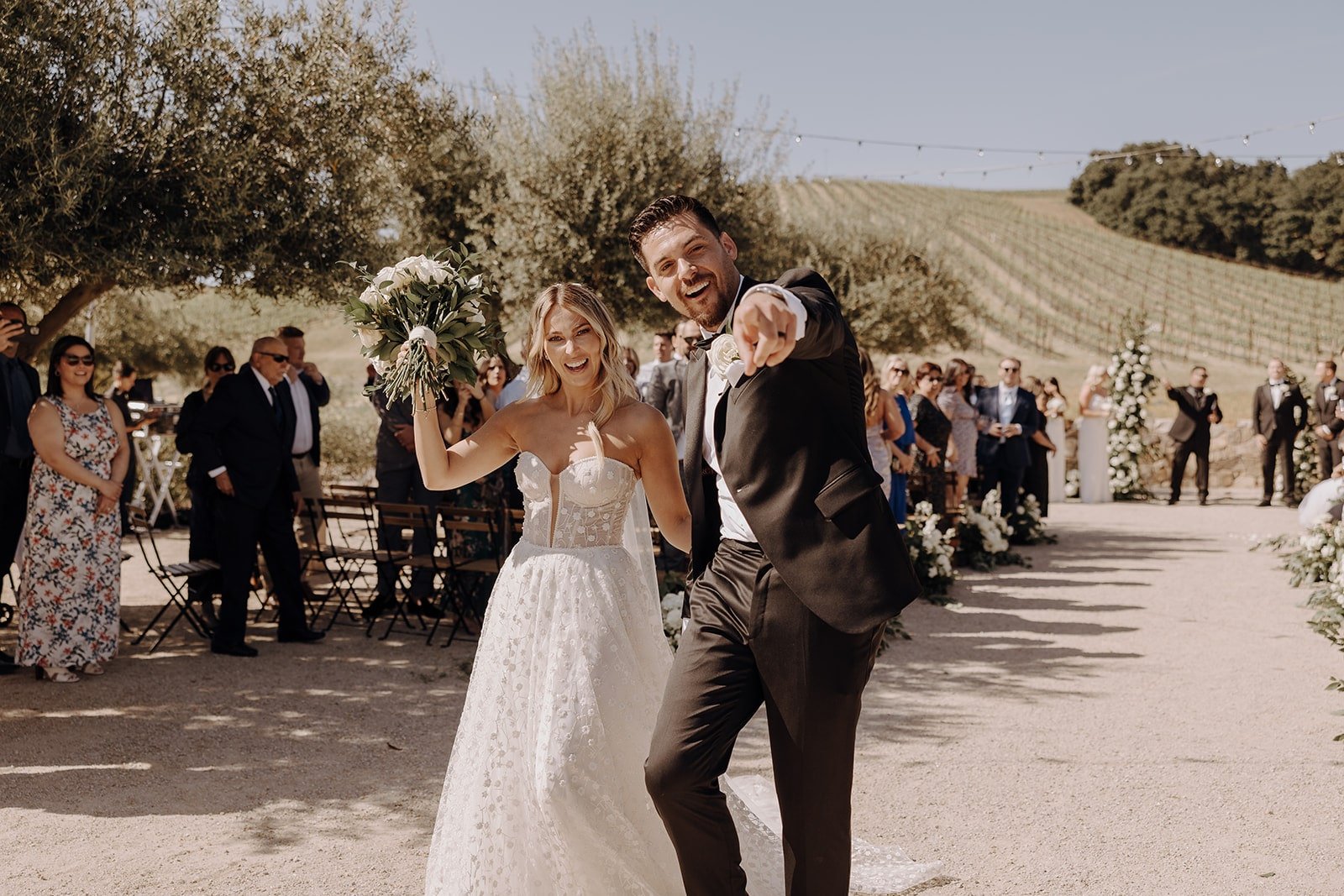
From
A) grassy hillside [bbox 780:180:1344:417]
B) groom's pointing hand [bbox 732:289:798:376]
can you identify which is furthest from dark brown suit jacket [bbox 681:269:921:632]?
grassy hillside [bbox 780:180:1344:417]

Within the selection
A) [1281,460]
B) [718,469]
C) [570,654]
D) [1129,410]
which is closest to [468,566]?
[570,654]

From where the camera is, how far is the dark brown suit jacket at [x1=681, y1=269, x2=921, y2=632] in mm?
2766

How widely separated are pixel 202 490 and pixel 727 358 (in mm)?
6997

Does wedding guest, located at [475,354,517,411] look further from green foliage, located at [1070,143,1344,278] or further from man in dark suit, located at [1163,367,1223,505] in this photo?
green foliage, located at [1070,143,1344,278]

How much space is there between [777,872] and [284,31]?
7.29 metres

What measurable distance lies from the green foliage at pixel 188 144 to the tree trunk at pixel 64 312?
0.02 metres

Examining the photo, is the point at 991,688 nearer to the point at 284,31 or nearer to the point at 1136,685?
the point at 1136,685

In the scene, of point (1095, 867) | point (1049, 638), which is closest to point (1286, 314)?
point (1049, 638)

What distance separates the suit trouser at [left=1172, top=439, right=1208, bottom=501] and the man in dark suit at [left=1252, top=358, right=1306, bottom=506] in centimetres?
86

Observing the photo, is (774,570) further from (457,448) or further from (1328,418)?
(1328,418)

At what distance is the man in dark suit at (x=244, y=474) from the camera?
807 cm

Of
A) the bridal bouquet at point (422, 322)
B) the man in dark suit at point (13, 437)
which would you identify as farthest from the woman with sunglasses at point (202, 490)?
the bridal bouquet at point (422, 322)

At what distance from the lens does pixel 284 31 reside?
8.72 metres

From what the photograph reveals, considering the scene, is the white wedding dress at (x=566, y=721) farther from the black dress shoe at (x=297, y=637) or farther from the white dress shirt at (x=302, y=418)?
the white dress shirt at (x=302, y=418)
